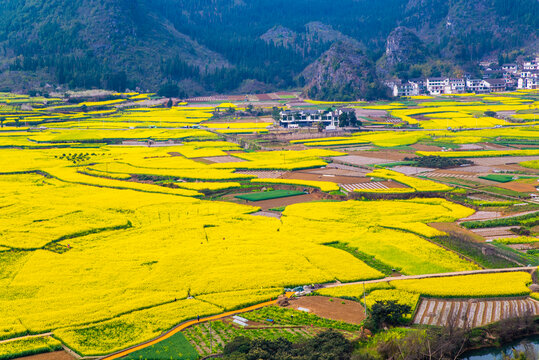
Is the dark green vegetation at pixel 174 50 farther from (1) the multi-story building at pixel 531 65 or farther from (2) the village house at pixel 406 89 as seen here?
(1) the multi-story building at pixel 531 65

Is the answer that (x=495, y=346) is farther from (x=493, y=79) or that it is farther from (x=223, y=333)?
(x=493, y=79)

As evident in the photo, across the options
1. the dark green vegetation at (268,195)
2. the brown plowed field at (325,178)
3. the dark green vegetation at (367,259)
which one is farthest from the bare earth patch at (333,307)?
the brown plowed field at (325,178)

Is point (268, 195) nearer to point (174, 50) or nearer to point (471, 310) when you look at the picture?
point (471, 310)

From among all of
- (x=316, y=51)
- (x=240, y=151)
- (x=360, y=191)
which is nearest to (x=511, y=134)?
(x=240, y=151)

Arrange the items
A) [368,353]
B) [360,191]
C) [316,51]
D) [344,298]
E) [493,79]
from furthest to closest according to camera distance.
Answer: [316,51], [493,79], [360,191], [344,298], [368,353]

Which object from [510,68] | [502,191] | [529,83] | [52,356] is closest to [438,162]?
[502,191]

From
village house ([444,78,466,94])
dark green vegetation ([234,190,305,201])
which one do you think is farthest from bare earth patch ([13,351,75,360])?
village house ([444,78,466,94])
